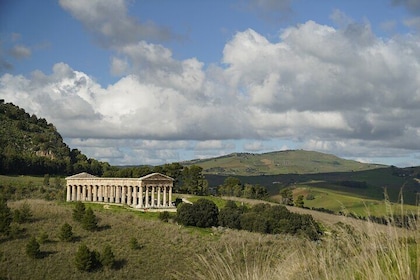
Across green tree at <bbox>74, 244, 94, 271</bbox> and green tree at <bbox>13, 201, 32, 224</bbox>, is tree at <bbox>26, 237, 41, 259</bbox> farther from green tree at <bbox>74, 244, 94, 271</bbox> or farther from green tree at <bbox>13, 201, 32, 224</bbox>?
green tree at <bbox>13, 201, 32, 224</bbox>

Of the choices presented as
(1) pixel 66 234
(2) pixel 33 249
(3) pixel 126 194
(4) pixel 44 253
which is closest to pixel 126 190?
(3) pixel 126 194

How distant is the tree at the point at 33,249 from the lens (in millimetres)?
41719

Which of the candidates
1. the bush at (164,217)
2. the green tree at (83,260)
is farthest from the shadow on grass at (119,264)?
the bush at (164,217)

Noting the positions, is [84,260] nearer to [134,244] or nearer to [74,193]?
[134,244]

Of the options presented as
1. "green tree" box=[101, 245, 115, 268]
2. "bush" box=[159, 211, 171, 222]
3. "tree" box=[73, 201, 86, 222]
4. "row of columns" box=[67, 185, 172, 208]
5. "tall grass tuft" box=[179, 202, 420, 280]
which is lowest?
"green tree" box=[101, 245, 115, 268]

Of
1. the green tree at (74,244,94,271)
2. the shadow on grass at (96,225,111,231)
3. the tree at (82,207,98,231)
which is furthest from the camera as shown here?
the shadow on grass at (96,225,111,231)

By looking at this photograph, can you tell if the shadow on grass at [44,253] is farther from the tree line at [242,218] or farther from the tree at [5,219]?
the tree line at [242,218]

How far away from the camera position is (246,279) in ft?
24.7

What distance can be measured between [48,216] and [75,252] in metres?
12.2

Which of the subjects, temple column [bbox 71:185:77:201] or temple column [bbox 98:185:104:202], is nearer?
temple column [bbox 98:185:104:202]

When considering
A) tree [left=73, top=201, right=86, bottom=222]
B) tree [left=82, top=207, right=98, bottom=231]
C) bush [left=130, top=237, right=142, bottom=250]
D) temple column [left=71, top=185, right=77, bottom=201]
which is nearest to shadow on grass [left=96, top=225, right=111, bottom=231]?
tree [left=82, top=207, right=98, bottom=231]

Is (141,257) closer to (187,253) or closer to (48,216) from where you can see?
(187,253)

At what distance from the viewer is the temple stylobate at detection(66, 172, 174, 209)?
245 feet

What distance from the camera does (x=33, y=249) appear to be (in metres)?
41.8
